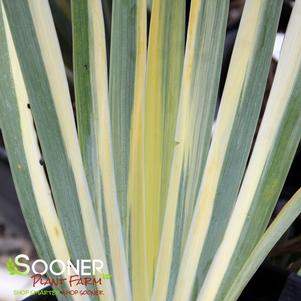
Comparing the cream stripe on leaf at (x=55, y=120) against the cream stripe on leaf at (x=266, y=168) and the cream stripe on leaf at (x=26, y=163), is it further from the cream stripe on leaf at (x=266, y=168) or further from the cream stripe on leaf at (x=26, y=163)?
the cream stripe on leaf at (x=266, y=168)

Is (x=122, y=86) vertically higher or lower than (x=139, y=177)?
higher

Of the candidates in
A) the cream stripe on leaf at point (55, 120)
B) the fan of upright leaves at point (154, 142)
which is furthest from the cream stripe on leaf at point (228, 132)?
the cream stripe on leaf at point (55, 120)

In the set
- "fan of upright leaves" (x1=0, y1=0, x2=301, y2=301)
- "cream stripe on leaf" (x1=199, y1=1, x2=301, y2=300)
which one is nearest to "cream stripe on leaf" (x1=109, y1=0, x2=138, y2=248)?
"fan of upright leaves" (x1=0, y1=0, x2=301, y2=301)

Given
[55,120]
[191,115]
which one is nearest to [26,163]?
[55,120]

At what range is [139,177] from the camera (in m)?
0.51

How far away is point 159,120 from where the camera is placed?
563mm

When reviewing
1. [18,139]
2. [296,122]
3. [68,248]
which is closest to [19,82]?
[18,139]

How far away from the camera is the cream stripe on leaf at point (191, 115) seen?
0.52 metres

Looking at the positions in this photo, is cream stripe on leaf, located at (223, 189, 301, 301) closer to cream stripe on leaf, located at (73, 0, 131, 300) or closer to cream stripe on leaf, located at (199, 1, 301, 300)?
cream stripe on leaf, located at (199, 1, 301, 300)

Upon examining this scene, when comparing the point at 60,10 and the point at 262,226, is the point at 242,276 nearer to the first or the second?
the point at 262,226

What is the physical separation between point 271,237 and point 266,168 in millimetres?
85

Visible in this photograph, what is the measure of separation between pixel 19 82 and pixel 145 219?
0.24 meters

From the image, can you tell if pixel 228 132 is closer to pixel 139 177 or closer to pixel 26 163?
pixel 139 177

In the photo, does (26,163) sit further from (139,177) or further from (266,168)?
(266,168)
